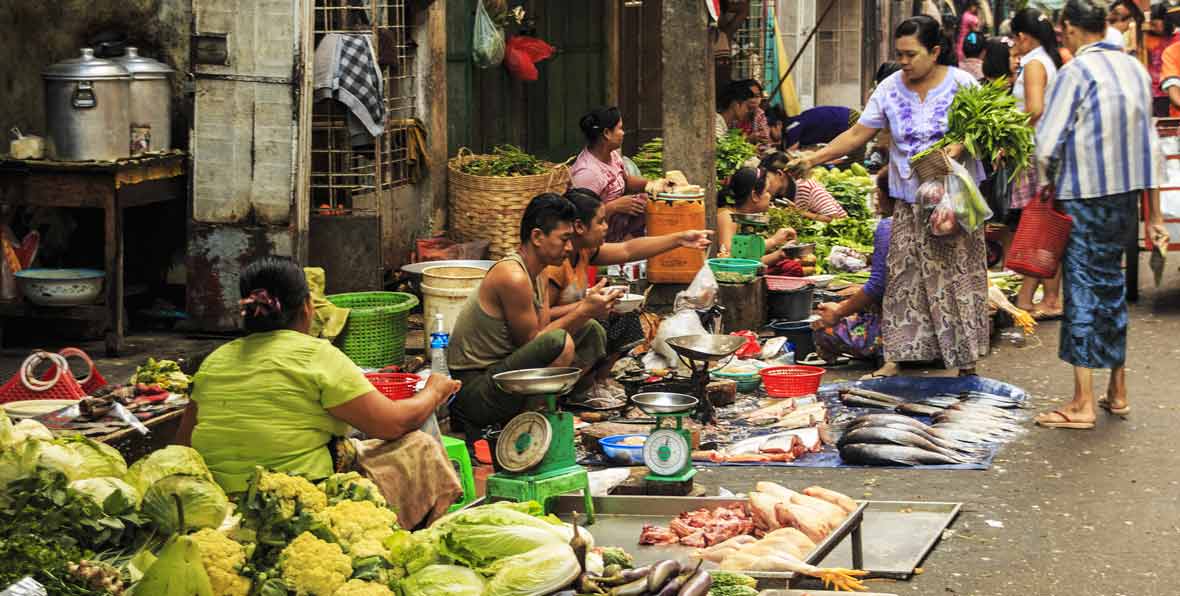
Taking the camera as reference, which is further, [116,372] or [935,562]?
[116,372]

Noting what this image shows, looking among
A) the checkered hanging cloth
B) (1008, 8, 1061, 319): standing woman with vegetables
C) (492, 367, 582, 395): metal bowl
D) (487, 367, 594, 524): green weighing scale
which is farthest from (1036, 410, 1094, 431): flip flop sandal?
the checkered hanging cloth

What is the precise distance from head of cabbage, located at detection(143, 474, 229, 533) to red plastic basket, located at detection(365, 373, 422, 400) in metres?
3.20

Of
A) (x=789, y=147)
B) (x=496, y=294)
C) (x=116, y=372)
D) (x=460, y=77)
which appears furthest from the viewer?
(x=789, y=147)

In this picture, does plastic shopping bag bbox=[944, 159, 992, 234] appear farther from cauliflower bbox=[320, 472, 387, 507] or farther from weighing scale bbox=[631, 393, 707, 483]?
cauliflower bbox=[320, 472, 387, 507]

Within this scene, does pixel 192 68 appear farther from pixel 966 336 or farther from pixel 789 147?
pixel 789 147

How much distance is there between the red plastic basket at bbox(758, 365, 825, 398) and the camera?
355 inches

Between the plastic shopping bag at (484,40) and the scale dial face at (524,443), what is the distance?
685 cm

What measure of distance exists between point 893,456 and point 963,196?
1841 millimetres

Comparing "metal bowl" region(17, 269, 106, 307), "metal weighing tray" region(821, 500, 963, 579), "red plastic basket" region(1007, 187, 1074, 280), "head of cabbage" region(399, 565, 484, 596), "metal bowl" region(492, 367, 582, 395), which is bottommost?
"metal weighing tray" region(821, 500, 963, 579)

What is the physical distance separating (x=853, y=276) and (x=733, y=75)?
31.0ft

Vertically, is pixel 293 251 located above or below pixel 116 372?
above

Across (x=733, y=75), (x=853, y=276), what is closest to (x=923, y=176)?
(x=853, y=276)

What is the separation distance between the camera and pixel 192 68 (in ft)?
31.8

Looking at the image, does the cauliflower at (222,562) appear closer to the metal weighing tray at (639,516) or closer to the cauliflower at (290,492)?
the cauliflower at (290,492)
